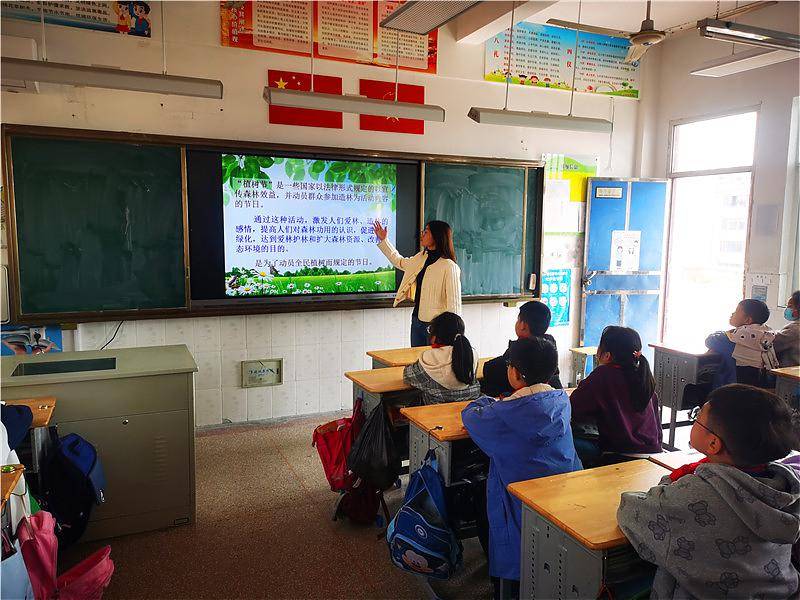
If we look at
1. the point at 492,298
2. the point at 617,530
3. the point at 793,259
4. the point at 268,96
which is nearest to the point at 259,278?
the point at 268,96

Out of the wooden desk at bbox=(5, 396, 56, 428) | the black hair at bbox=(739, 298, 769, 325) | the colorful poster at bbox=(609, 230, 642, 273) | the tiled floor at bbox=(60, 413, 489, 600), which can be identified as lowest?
the tiled floor at bbox=(60, 413, 489, 600)

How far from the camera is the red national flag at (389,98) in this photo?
445cm

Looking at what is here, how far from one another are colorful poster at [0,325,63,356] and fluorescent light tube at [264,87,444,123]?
2052 millimetres

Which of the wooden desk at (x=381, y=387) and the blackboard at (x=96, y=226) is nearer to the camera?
the wooden desk at (x=381, y=387)

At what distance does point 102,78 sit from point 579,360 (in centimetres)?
428

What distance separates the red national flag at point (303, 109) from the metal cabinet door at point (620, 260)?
2499mm

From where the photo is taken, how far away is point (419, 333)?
4.00m

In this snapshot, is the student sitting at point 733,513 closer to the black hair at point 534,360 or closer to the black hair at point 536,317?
the black hair at point 534,360

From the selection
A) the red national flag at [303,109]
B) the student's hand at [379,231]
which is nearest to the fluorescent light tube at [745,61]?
the student's hand at [379,231]

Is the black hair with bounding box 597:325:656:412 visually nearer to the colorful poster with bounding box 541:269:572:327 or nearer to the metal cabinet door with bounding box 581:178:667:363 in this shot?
the colorful poster with bounding box 541:269:572:327

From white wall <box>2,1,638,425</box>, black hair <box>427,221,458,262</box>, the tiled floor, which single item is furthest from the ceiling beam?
the tiled floor

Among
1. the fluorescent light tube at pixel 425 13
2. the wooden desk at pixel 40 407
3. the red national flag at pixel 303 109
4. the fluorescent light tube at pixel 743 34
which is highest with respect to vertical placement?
the fluorescent light tube at pixel 425 13

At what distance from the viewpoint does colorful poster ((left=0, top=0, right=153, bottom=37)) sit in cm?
349

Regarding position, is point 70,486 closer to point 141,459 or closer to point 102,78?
point 141,459
